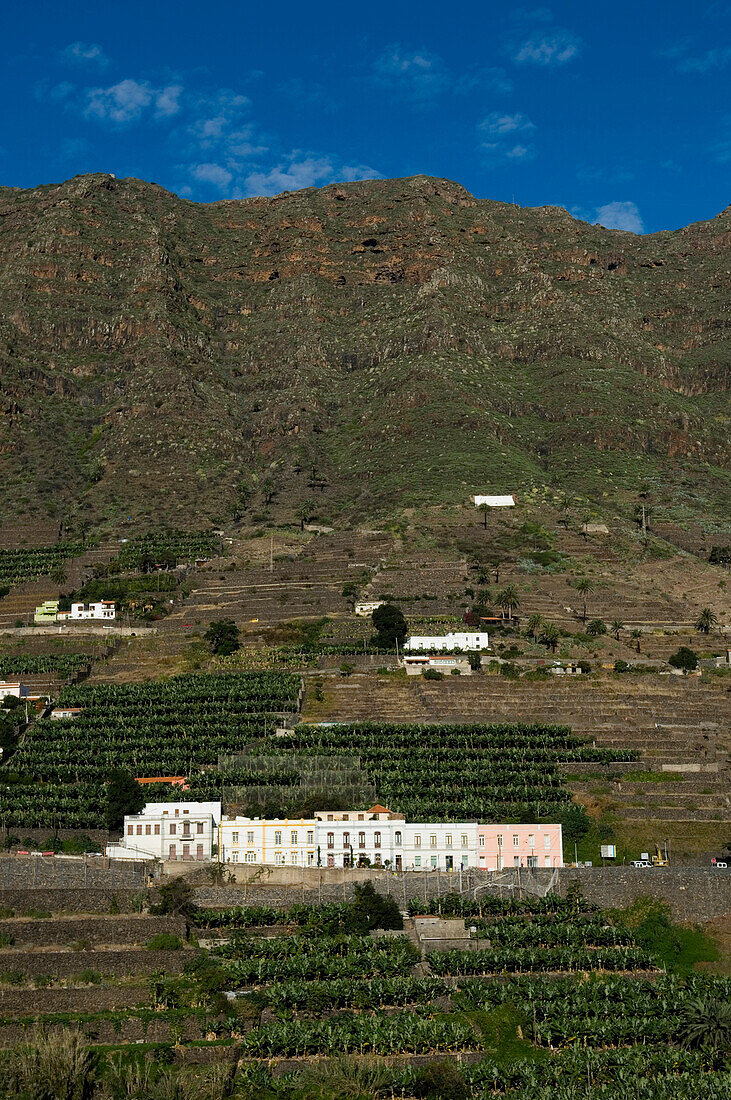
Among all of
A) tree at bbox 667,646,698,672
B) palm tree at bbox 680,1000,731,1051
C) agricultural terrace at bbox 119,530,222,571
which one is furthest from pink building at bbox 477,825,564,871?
agricultural terrace at bbox 119,530,222,571

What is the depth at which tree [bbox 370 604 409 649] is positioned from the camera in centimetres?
11756

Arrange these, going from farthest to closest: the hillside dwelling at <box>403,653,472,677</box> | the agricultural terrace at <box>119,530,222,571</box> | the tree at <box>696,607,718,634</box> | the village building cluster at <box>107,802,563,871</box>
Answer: the agricultural terrace at <box>119,530,222,571</box>
the tree at <box>696,607,718,634</box>
the hillside dwelling at <box>403,653,472,677</box>
the village building cluster at <box>107,802,563,871</box>

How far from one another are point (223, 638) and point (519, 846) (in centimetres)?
4317

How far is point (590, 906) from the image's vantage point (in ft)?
249

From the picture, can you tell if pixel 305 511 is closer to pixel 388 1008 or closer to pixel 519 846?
pixel 519 846

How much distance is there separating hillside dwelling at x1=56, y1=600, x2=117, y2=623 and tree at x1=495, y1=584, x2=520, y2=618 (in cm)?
3413

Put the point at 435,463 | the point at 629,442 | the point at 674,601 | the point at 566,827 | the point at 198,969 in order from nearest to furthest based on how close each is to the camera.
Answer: the point at 198,969 → the point at 566,827 → the point at 674,601 → the point at 435,463 → the point at 629,442

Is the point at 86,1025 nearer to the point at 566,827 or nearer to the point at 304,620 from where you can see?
the point at 566,827

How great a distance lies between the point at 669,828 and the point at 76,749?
37407mm

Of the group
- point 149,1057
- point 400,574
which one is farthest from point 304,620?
point 149,1057

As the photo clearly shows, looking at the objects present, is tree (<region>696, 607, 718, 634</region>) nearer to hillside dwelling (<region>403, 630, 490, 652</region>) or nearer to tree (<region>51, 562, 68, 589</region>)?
hillside dwelling (<region>403, 630, 490, 652</region>)

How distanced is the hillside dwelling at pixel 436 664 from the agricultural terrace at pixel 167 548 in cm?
4005

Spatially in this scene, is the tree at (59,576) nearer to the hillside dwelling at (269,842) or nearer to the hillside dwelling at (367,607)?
the hillside dwelling at (367,607)

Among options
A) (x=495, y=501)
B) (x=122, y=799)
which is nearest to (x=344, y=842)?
(x=122, y=799)
